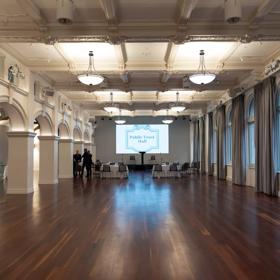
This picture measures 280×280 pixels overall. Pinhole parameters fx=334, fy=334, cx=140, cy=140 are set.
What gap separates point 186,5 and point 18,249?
5.09 meters

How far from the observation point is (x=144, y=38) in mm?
7648

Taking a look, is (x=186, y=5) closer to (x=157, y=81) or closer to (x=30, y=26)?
(x=30, y=26)

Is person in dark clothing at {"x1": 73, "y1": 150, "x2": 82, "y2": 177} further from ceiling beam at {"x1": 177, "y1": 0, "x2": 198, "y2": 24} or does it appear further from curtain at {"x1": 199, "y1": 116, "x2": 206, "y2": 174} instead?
ceiling beam at {"x1": 177, "y1": 0, "x2": 198, "y2": 24}

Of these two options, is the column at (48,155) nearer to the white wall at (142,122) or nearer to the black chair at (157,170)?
the black chair at (157,170)

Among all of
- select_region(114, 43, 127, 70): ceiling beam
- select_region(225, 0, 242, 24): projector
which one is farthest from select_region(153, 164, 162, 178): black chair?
select_region(225, 0, 242, 24): projector

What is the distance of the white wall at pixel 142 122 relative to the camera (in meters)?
26.8

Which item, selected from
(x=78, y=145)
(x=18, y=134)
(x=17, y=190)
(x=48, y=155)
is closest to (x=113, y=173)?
(x=78, y=145)

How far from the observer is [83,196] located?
10.2m

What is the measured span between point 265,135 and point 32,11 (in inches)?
299

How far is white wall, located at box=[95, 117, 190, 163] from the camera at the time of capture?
26.8 metres

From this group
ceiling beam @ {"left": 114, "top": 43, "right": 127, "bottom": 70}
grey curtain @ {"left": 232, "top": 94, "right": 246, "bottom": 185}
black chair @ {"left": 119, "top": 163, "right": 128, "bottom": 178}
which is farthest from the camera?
black chair @ {"left": 119, "top": 163, "right": 128, "bottom": 178}

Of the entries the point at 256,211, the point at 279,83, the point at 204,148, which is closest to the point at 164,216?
the point at 256,211

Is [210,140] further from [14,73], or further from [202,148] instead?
[14,73]

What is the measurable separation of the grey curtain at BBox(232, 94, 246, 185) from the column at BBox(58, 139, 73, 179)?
27.4 feet
